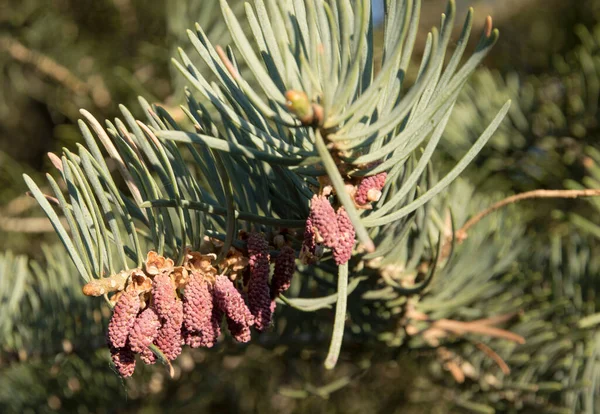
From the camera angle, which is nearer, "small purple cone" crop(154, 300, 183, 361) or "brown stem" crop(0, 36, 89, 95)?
"small purple cone" crop(154, 300, 183, 361)

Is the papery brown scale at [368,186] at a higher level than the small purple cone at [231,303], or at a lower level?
higher

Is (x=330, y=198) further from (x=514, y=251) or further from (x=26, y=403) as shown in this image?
(x=26, y=403)

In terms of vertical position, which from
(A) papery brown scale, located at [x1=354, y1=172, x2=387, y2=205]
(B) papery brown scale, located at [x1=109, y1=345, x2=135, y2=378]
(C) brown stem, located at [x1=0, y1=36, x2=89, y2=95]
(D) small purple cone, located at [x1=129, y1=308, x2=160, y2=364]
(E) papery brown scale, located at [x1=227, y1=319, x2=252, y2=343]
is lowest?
(E) papery brown scale, located at [x1=227, y1=319, x2=252, y2=343]

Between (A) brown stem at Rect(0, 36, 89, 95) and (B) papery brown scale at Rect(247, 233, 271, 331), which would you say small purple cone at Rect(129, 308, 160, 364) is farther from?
(A) brown stem at Rect(0, 36, 89, 95)

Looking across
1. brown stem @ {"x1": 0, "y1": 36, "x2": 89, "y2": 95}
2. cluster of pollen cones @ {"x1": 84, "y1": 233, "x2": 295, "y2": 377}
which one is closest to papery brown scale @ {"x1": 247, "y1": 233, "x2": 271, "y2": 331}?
cluster of pollen cones @ {"x1": 84, "y1": 233, "x2": 295, "y2": 377}

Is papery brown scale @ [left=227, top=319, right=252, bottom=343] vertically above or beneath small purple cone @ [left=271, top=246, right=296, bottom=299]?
beneath

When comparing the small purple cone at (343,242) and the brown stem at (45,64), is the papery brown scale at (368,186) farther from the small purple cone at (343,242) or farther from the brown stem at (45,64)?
the brown stem at (45,64)

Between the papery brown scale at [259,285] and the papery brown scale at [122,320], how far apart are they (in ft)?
0.22

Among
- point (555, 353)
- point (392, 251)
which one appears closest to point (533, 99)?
point (555, 353)

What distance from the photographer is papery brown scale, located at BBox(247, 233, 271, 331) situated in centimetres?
37

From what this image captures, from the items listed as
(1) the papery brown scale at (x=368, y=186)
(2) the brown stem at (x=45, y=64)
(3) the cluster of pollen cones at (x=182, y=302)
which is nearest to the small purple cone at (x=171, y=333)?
(3) the cluster of pollen cones at (x=182, y=302)

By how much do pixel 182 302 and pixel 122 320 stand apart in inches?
1.4

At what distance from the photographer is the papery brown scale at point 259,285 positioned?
37 cm

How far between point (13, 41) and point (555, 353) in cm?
94
